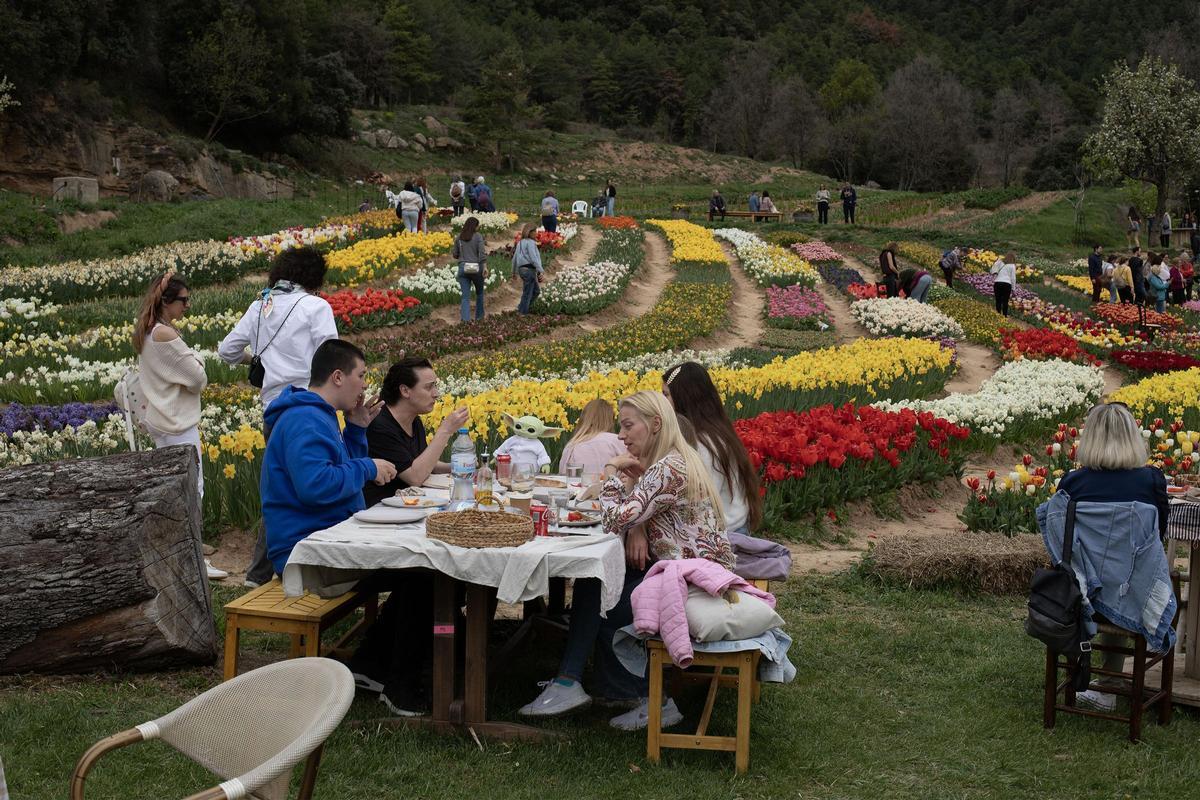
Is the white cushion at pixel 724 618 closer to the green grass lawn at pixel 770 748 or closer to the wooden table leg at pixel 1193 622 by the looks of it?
the green grass lawn at pixel 770 748

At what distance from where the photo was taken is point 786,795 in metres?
5.03

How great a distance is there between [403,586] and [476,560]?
2.69 ft

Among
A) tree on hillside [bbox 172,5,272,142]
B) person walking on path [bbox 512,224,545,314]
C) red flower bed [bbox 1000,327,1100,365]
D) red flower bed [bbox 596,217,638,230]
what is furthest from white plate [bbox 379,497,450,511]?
tree on hillside [bbox 172,5,272,142]

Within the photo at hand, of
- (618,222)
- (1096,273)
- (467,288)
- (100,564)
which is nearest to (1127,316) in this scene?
(1096,273)

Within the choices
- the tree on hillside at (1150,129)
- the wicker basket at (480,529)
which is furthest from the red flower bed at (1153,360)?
the tree on hillside at (1150,129)

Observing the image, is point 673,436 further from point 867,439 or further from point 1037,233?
point 1037,233

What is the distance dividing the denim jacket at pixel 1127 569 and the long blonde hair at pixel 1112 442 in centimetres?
20

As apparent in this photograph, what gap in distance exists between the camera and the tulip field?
33.5 ft

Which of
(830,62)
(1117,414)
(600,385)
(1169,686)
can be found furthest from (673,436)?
(830,62)

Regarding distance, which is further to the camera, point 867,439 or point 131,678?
point 867,439

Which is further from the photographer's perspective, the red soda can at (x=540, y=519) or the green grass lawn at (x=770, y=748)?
the red soda can at (x=540, y=519)

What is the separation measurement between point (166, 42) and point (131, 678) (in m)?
47.2

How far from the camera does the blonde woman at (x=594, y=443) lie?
7.10 meters

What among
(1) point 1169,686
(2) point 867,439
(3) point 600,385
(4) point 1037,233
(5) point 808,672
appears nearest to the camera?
(1) point 1169,686
